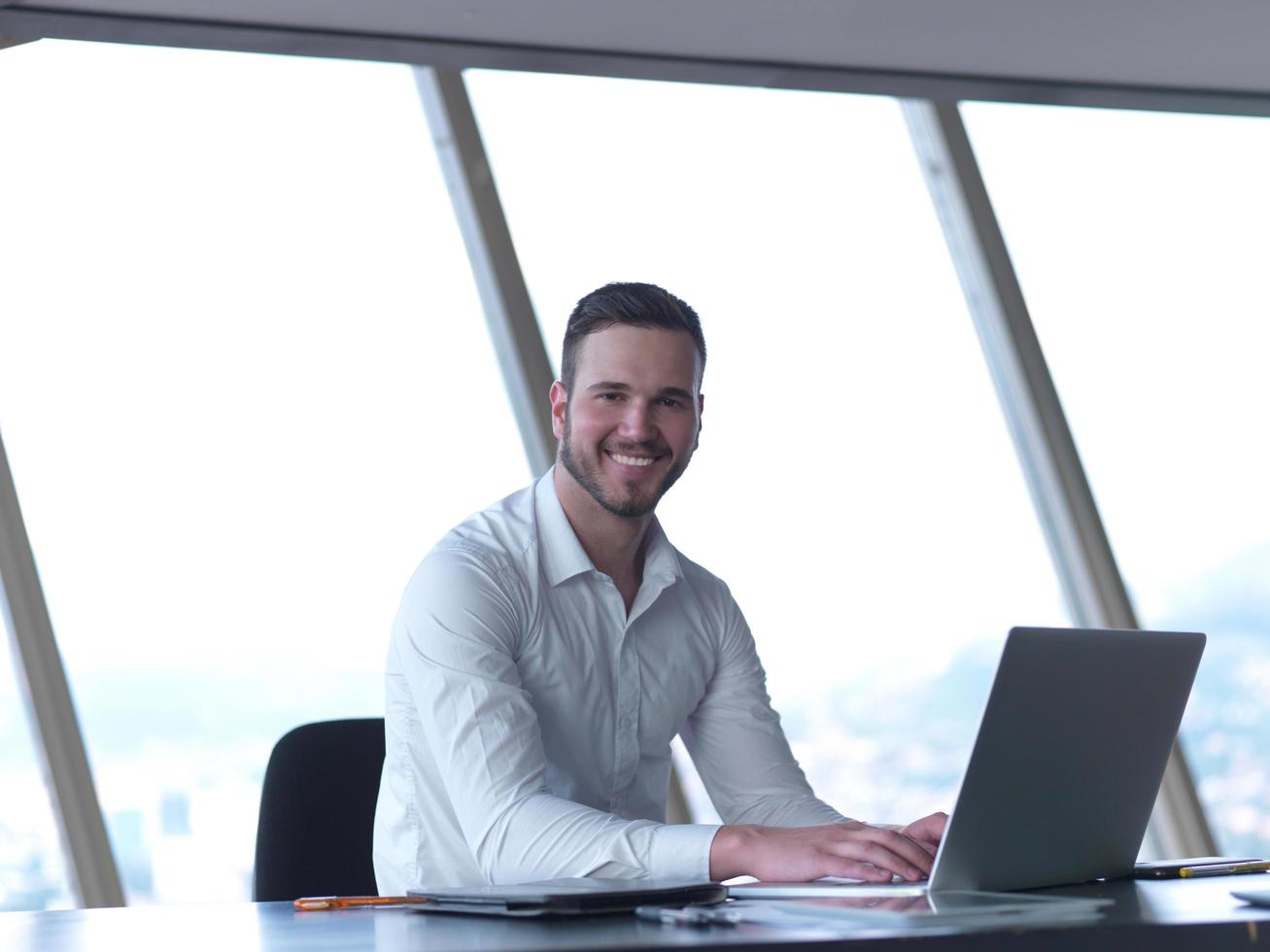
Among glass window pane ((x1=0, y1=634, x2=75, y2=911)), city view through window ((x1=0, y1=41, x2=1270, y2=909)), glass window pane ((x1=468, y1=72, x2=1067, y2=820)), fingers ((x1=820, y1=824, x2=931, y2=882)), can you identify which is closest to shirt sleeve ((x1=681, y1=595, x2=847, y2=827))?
fingers ((x1=820, y1=824, x2=931, y2=882))

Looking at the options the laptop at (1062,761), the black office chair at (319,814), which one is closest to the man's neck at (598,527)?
the black office chair at (319,814)

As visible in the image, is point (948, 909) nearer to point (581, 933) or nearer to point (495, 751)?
point (581, 933)

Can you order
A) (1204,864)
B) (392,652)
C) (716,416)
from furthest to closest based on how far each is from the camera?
1. (716,416)
2. (392,652)
3. (1204,864)

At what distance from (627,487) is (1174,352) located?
263 cm

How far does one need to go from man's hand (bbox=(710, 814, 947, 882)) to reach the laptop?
21 millimetres

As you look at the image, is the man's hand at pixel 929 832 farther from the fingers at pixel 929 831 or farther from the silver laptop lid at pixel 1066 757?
the silver laptop lid at pixel 1066 757

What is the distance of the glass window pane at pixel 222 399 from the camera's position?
3.35 m

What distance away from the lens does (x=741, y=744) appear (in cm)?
224

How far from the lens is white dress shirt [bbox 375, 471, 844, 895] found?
Answer: 1.74 metres

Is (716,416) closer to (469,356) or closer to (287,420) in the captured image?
(469,356)

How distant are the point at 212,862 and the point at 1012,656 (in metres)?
2.50

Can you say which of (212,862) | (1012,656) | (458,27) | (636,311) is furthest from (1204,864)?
(212,862)

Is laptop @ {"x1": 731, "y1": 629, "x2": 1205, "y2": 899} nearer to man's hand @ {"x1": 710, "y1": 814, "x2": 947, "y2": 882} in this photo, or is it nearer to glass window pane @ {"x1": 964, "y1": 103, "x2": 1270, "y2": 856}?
man's hand @ {"x1": 710, "y1": 814, "x2": 947, "y2": 882}

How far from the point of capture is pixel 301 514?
3527 millimetres
